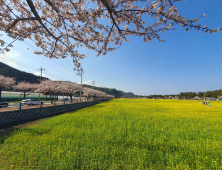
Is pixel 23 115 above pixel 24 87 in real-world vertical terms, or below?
below

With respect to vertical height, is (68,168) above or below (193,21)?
below

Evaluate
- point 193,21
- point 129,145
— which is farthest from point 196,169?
point 193,21

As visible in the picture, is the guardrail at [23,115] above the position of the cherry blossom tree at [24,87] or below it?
below

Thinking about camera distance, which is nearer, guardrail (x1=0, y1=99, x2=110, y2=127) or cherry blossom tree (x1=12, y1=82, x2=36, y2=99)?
guardrail (x1=0, y1=99, x2=110, y2=127)

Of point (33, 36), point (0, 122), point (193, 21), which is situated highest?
point (33, 36)

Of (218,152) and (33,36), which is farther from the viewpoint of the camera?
(33,36)

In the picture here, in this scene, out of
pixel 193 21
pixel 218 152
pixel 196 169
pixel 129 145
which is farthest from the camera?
pixel 129 145

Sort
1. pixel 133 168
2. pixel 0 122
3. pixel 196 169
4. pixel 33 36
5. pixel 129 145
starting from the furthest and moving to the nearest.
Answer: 1. pixel 0 122
2. pixel 33 36
3. pixel 129 145
4. pixel 133 168
5. pixel 196 169

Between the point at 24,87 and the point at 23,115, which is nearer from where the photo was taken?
the point at 23,115

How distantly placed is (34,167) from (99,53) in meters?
5.34

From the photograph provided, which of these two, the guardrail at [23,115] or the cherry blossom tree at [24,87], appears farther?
the cherry blossom tree at [24,87]

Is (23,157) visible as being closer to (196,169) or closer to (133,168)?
(133,168)

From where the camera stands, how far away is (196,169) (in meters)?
3.09

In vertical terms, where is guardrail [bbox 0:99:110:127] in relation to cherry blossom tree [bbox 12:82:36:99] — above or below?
below
